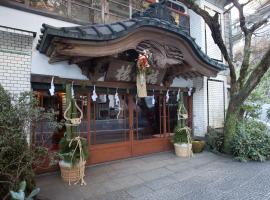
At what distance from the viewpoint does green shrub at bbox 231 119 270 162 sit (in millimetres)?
7121

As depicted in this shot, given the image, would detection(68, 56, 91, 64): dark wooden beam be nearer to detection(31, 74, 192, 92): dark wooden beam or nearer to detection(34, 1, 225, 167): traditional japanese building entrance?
detection(34, 1, 225, 167): traditional japanese building entrance

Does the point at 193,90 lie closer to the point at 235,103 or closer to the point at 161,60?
the point at 235,103

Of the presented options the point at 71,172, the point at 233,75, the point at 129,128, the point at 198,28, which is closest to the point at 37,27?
the point at 71,172

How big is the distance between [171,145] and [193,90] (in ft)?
7.67

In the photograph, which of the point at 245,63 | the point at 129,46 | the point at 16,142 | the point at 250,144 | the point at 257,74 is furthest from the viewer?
the point at 245,63

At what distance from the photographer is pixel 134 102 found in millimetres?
7406

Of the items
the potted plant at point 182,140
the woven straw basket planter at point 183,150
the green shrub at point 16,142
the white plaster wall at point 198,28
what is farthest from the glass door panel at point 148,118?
the green shrub at point 16,142

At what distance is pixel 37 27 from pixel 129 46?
2288 mm

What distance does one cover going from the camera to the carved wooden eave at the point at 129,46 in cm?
486

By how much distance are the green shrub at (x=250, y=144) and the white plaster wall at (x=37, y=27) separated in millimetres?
5370

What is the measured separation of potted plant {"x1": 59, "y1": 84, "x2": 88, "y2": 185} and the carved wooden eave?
3.79ft

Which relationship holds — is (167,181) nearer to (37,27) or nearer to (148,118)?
(148,118)

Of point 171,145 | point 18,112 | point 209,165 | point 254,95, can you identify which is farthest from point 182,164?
point 254,95

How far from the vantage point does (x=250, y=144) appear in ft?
23.7
